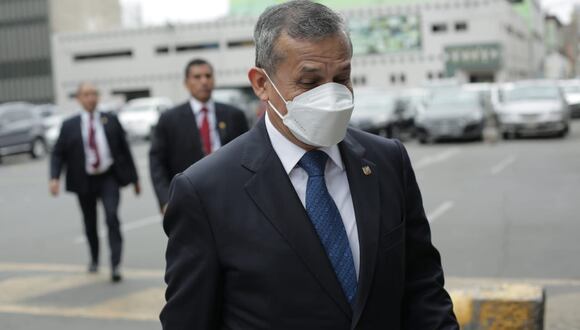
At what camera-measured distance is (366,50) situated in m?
83.2

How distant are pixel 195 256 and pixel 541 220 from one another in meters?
8.90

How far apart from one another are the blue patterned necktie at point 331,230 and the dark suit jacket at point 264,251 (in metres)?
0.04

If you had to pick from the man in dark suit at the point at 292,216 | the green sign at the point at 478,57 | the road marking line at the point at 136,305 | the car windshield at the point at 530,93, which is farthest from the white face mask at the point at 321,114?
the green sign at the point at 478,57

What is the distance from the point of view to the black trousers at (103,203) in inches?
310

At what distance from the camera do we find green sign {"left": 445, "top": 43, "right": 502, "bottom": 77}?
3049 inches

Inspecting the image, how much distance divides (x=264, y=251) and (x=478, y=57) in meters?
78.5

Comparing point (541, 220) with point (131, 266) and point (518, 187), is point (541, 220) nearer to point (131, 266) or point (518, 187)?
point (518, 187)

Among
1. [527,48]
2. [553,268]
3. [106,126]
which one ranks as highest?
[106,126]

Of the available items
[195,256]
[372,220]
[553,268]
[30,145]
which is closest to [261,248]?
[195,256]

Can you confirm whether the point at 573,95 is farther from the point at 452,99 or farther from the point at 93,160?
the point at 93,160

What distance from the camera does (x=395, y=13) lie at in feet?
271

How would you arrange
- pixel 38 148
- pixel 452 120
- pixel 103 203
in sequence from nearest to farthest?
pixel 103 203, pixel 452 120, pixel 38 148

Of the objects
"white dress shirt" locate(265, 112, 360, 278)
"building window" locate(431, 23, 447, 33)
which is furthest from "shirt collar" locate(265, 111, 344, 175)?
"building window" locate(431, 23, 447, 33)

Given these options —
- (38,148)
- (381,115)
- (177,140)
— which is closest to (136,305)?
(177,140)
